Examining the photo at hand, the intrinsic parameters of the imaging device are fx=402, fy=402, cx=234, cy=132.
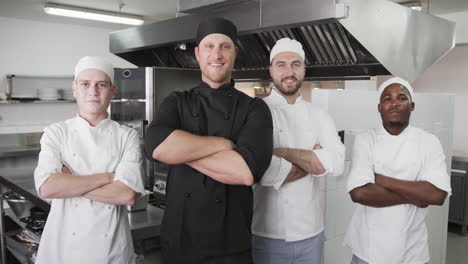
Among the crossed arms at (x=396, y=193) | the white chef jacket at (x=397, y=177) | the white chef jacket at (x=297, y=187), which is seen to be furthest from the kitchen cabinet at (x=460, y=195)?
the white chef jacket at (x=297, y=187)

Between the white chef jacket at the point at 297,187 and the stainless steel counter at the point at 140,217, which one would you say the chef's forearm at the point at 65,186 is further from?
the white chef jacket at the point at 297,187

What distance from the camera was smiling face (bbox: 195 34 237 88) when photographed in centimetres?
157

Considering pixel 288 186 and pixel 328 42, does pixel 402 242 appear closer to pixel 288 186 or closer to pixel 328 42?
pixel 288 186

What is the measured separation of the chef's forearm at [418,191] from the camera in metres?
1.83

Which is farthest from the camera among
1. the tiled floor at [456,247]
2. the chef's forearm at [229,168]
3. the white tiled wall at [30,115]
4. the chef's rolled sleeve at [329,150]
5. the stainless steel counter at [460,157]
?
the white tiled wall at [30,115]

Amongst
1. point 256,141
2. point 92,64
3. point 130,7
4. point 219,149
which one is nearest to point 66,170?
point 92,64

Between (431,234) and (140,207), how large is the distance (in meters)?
2.41

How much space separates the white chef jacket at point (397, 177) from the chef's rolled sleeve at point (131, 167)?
992 millimetres

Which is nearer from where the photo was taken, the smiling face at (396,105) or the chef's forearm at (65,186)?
the chef's forearm at (65,186)

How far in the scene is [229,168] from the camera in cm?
145

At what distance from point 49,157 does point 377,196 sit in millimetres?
1465

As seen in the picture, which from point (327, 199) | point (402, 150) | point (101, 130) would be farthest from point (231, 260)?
point (327, 199)

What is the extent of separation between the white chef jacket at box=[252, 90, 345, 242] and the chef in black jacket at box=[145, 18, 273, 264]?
27cm

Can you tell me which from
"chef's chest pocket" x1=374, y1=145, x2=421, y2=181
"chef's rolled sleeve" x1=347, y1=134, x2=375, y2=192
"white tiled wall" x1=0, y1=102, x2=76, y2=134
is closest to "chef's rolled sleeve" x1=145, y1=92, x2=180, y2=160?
"chef's rolled sleeve" x1=347, y1=134, x2=375, y2=192
